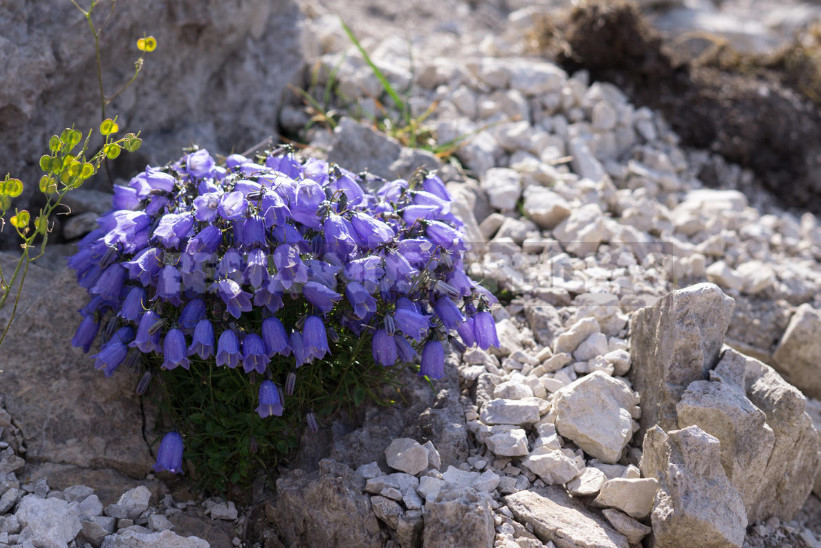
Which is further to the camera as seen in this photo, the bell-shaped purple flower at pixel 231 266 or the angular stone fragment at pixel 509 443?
the angular stone fragment at pixel 509 443

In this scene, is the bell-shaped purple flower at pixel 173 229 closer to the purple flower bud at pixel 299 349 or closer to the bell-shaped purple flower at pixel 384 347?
the purple flower bud at pixel 299 349

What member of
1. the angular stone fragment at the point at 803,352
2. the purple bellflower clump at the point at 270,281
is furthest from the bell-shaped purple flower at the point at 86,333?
the angular stone fragment at the point at 803,352

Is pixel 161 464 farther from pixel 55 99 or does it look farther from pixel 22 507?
pixel 55 99

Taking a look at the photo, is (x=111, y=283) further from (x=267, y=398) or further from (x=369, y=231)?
(x=369, y=231)

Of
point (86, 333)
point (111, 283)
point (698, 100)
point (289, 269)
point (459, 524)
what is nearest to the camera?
point (459, 524)

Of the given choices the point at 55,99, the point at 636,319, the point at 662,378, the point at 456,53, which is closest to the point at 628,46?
the point at 456,53

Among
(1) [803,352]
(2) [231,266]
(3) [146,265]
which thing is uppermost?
(2) [231,266]

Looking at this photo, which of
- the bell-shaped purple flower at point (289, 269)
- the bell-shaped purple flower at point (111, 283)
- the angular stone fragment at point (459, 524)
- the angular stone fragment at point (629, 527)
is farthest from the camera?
the bell-shaped purple flower at point (111, 283)

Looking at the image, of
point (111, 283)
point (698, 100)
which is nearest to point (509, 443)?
point (111, 283)
